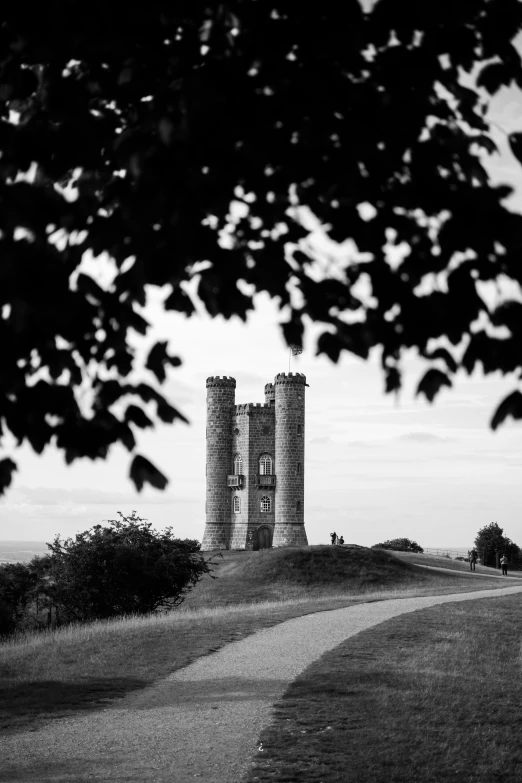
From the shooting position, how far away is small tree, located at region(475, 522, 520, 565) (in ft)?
284

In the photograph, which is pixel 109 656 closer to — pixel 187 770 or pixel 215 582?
A: pixel 187 770

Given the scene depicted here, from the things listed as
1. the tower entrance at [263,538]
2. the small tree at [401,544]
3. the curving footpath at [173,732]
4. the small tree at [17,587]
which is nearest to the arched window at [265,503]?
the tower entrance at [263,538]

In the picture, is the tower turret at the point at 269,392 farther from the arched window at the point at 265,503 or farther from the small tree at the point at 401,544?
the small tree at the point at 401,544

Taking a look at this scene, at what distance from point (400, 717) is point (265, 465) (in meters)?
55.7

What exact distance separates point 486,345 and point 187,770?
732 centimetres

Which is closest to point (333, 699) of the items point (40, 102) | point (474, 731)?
point (474, 731)

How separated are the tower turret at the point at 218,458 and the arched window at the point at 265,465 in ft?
9.42

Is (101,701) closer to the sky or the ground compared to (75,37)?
closer to the ground

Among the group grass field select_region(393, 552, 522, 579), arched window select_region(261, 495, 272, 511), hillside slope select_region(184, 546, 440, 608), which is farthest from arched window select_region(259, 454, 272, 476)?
grass field select_region(393, 552, 522, 579)

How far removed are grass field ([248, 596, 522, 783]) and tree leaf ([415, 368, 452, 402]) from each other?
6.43 metres

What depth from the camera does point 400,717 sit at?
1300cm

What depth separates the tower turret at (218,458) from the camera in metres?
69.3

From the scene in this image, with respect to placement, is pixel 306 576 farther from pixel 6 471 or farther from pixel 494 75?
pixel 494 75

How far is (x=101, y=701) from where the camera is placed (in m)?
14.1
